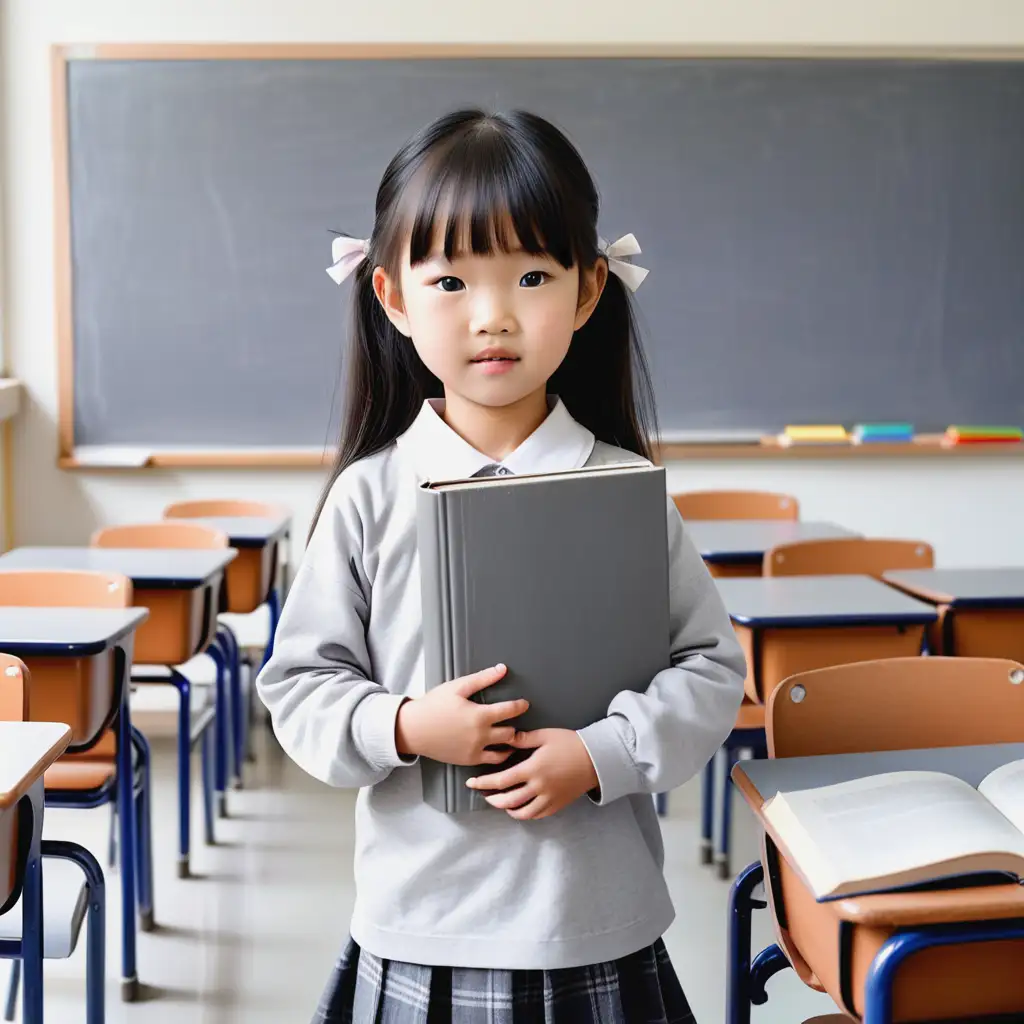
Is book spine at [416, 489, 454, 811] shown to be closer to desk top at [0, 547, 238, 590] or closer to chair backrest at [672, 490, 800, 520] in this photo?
desk top at [0, 547, 238, 590]

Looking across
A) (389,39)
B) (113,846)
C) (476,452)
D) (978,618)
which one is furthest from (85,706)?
(389,39)

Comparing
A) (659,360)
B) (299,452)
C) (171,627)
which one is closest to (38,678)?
(171,627)

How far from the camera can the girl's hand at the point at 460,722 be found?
0.96m

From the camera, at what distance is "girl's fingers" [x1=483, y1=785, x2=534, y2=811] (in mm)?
981

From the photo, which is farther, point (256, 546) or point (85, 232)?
point (85, 232)

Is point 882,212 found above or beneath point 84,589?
above

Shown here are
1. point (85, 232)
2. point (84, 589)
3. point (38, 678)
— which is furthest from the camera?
point (85, 232)

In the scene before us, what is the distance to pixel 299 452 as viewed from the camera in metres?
4.46

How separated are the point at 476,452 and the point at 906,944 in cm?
57

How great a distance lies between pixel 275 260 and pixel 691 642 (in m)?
3.61

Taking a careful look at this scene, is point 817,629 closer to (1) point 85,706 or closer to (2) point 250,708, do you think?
(1) point 85,706

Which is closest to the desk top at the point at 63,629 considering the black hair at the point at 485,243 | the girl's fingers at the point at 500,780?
the black hair at the point at 485,243

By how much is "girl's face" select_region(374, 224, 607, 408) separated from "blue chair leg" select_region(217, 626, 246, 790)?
2.33 metres

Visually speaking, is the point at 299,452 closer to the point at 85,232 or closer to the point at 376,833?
the point at 85,232
